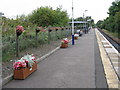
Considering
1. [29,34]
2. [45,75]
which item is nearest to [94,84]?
[45,75]

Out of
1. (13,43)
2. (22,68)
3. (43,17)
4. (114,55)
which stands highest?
(43,17)

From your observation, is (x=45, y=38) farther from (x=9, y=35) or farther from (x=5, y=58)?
(x=5, y=58)

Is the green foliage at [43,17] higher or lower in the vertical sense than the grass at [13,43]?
higher

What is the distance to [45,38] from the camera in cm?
1494

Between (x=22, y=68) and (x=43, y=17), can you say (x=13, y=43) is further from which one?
(x=43, y=17)

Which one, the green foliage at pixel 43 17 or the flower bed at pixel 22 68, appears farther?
the green foliage at pixel 43 17

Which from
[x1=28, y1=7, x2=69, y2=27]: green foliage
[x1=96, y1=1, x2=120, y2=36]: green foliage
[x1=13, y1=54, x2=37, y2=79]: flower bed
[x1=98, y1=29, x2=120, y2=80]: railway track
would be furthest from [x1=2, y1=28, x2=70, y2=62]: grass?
[x1=96, y1=1, x2=120, y2=36]: green foliage

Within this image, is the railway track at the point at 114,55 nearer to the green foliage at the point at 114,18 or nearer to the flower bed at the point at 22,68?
the flower bed at the point at 22,68

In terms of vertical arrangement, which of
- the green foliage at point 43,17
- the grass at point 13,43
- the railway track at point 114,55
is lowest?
the railway track at point 114,55

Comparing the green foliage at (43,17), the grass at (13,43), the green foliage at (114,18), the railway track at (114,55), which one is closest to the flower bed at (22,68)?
the grass at (13,43)

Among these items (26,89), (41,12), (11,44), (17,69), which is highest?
(41,12)

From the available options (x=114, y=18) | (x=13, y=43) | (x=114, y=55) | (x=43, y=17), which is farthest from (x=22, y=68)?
(x=114, y=18)

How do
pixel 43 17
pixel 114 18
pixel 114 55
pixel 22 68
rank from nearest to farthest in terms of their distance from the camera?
pixel 22 68 → pixel 114 55 → pixel 43 17 → pixel 114 18

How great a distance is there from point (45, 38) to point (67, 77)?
9293 mm
